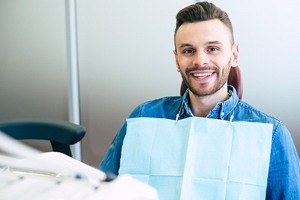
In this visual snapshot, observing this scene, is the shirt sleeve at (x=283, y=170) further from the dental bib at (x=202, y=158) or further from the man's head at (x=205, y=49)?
the man's head at (x=205, y=49)

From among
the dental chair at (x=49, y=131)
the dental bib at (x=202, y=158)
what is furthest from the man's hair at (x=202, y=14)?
the dental chair at (x=49, y=131)

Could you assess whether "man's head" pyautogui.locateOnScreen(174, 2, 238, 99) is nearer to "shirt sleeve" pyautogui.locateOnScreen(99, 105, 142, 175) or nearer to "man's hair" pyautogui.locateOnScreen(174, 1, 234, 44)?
"man's hair" pyautogui.locateOnScreen(174, 1, 234, 44)

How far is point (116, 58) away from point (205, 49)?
101cm

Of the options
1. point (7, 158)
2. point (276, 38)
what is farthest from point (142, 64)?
point (7, 158)

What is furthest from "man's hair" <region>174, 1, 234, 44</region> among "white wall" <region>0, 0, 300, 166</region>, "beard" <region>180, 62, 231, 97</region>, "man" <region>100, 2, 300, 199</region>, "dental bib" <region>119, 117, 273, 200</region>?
"white wall" <region>0, 0, 300, 166</region>

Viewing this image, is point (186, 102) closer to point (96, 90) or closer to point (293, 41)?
point (293, 41)

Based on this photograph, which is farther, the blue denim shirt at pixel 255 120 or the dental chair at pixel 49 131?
the dental chair at pixel 49 131

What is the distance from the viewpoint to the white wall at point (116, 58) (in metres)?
1.68

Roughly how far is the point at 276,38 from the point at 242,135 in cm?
81

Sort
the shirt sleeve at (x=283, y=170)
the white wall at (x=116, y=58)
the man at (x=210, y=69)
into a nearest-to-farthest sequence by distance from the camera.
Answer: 1. the shirt sleeve at (x=283, y=170)
2. the man at (x=210, y=69)
3. the white wall at (x=116, y=58)

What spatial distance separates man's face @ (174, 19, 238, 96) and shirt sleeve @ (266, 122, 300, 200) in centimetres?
21

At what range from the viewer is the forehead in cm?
103

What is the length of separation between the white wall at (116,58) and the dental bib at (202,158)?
2.54 feet

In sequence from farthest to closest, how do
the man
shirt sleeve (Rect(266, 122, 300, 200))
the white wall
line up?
the white wall → the man → shirt sleeve (Rect(266, 122, 300, 200))
